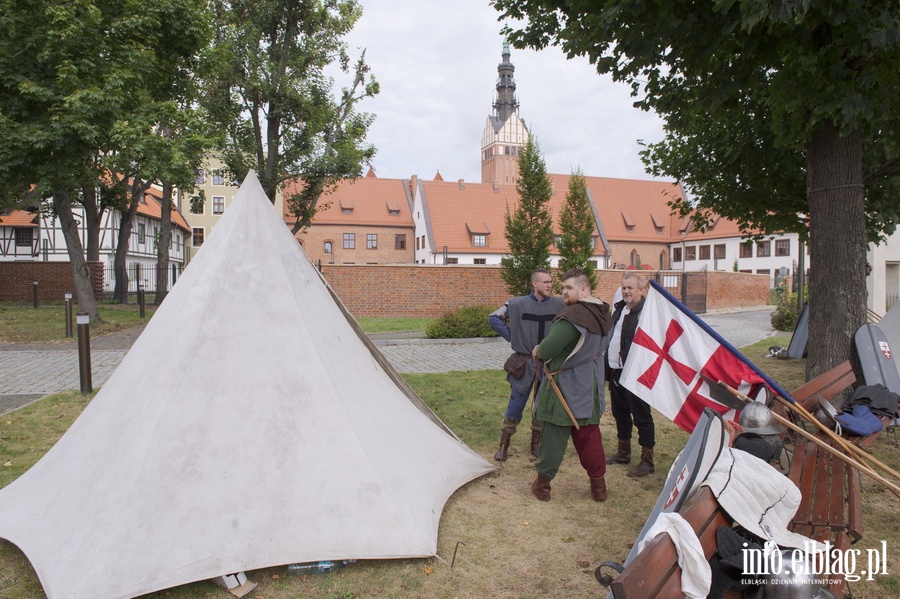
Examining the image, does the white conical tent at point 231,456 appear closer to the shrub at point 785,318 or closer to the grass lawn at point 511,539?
the grass lawn at point 511,539

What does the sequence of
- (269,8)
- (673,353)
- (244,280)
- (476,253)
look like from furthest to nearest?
1. (476,253)
2. (269,8)
3. (673,353)
4. (244,280)

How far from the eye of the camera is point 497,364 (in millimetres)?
12922

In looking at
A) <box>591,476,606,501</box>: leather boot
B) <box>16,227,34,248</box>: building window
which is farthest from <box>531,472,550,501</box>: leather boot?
<box>16,227,34,248</box>: building window

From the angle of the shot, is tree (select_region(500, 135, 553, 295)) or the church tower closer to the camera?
tree (select_region(500, 135, 553, 295))

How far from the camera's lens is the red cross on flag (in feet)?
15.4

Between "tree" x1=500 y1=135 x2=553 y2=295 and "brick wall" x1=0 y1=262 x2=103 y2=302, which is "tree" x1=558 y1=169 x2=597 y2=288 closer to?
"tree" x1=500 y1=135 x2=553 y2=295

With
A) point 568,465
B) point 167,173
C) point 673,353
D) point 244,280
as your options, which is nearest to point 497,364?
point 568,465

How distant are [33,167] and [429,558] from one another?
51.8 feet

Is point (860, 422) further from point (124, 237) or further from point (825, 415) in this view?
point (124, 237)

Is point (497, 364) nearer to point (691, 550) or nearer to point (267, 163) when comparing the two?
point (691, 550)

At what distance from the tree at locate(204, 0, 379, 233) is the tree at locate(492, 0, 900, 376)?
16922 mm

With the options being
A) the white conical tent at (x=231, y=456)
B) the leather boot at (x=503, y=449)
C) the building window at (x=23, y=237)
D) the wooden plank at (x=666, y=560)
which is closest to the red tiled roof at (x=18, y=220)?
the building window at (x=23, y=237)

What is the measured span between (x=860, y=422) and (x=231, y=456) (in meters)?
4.65

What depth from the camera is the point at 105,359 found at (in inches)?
502
